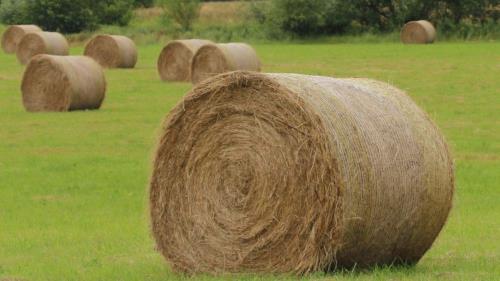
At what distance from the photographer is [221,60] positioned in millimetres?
34938

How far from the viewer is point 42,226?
43.2 ft

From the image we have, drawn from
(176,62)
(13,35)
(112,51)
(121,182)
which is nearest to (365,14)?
(13,35)

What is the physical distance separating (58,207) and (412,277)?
252 inches

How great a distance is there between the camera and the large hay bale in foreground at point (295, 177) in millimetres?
9000

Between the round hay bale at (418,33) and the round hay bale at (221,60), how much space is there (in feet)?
72.7

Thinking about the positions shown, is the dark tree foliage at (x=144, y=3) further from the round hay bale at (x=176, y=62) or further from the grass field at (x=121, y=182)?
the grass field at (x=121, y=182)

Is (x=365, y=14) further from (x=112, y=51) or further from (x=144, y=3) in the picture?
(x=144, y=3)

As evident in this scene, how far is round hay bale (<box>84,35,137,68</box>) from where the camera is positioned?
42688 millimetres

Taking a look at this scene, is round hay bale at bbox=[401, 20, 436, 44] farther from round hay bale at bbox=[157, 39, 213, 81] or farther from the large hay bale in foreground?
the large hay bale in foreground

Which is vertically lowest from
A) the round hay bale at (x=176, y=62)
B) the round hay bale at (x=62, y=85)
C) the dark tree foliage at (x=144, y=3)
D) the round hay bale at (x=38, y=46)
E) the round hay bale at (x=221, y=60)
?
the dark tree foliage at (x=144, y=3)

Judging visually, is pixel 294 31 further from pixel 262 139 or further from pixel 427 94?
pixel 262 139

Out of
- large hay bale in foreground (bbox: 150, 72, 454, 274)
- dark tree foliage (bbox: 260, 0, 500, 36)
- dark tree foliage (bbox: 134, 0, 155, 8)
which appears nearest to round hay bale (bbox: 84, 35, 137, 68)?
dark tree foliage (bbox: 260, 0, 500, 36)

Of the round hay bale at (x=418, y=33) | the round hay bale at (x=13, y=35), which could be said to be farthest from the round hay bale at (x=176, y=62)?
the round hay bale at (x=418, y=33)

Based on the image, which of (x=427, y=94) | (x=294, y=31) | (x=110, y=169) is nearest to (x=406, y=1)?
(x=294, y=31)
